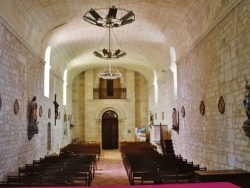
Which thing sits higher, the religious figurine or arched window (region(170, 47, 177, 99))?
arched window (region(170, 47, 177, 99))

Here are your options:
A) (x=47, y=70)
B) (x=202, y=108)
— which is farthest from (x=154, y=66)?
(x=202, y=108)

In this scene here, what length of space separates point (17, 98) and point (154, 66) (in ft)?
37.6

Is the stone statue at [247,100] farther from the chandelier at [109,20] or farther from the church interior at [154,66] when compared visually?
the chandelier at [109,20]

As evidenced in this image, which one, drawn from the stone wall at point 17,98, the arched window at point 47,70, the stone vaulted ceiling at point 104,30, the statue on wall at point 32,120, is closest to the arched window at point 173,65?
the stone vaulted ceiling at point 104,30

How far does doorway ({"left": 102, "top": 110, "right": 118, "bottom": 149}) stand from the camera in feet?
83.4

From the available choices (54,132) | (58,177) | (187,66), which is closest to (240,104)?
(58,177)

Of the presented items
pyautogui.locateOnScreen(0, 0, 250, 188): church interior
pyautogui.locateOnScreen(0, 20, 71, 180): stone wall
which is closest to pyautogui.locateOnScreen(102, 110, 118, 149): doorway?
pyautogui.locateOnScreen(0, 0, 250, 188): church interior

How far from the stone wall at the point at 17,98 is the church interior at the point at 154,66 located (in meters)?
0.03

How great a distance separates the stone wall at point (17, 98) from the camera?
8.20m

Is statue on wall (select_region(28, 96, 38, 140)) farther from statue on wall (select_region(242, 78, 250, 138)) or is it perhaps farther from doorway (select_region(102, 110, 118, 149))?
doorway (select_region(102, 110, 118, 149))

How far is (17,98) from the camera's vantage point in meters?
9.41

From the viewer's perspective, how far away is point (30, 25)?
10547mm

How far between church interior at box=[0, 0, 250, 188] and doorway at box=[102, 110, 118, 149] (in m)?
5.39

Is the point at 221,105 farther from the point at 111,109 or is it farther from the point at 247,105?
the point at 111,109
